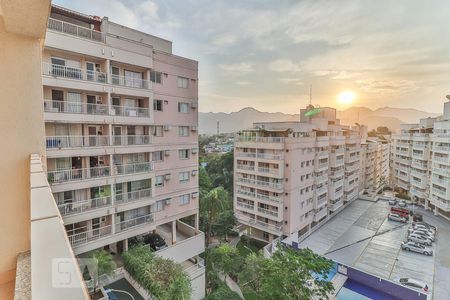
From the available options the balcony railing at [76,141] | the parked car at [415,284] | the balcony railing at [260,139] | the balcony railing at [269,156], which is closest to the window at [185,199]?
the balcony railing at [76,141]

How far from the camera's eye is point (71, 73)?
11.3 meters

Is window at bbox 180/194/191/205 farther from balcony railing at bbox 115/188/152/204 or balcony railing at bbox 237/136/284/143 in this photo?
balcony railing at bbox 237/136/284/143

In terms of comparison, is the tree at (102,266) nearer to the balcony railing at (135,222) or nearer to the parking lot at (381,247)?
the balcony railing at (135,222)

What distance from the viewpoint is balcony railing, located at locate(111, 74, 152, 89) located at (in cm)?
1294

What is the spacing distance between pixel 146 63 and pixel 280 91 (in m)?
22.4

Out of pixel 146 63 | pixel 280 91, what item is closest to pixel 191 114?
pixel 146 63

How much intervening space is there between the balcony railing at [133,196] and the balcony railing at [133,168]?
1130mm

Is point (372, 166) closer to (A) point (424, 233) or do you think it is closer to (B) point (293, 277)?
(A) point (424, 233)

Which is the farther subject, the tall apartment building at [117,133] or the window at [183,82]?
the window at [183,82]

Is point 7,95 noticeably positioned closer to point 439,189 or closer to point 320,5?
point 320,5

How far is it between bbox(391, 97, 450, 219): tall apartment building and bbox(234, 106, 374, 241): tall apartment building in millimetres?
11365

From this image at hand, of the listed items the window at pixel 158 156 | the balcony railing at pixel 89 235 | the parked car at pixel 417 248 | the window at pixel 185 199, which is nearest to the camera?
the balcony railing at pixel 89 235

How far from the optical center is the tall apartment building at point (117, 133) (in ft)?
36.3

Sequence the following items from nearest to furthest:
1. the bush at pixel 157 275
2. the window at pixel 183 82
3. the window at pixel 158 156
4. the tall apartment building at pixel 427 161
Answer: the bush at pixel 157 275 → the window at pixel 158 156 → the window at pixel 183 82 → the tall apartment building at pixel 427 161
